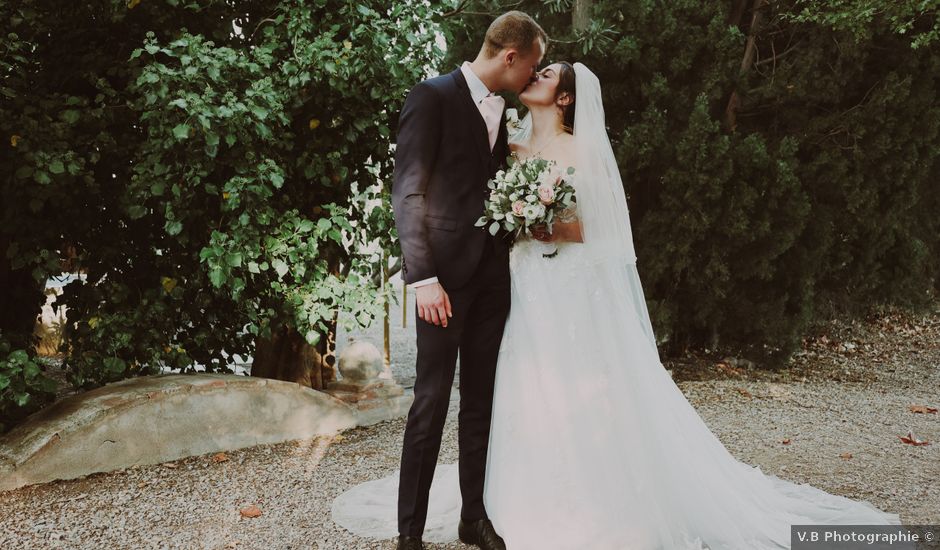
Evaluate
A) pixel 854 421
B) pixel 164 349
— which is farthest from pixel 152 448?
pixel 854 421

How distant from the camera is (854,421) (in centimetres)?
498

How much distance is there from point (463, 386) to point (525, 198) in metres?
0.81

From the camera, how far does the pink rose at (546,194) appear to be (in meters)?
2.67

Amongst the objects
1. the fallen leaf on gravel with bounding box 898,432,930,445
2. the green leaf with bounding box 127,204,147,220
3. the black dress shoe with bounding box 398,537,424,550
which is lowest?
the fallen leaf on gravel with bounding box 898,432,930,445

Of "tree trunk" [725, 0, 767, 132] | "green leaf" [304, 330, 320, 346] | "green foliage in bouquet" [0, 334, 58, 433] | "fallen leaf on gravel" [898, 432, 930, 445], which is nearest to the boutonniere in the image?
"green leaf" [304, 330, 320, 346]

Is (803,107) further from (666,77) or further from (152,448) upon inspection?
(152,448)

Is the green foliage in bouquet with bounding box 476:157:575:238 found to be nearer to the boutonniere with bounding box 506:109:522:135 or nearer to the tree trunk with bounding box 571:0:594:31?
the boutonniere with bounding box 506:109:522:135

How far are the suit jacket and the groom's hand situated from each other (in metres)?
0.05

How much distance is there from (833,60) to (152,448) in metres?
6.21

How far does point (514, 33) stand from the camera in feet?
8.75

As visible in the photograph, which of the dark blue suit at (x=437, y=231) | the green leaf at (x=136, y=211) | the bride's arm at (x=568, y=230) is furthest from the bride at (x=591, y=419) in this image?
the green leaf at (x=136, y=211)

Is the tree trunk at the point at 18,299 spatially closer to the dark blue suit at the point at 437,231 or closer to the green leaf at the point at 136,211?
the green leaf at the point at 136,211

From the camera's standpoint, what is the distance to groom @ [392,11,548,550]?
101 inches

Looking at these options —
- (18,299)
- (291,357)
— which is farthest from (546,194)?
(18,299)
